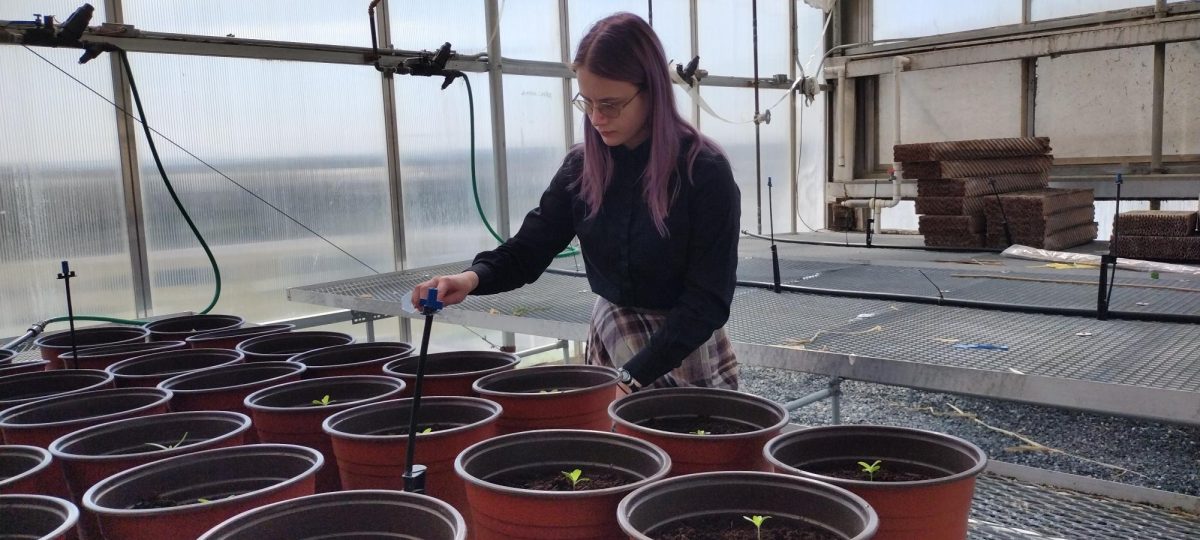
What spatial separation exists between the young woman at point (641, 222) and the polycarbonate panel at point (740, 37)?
4224mm

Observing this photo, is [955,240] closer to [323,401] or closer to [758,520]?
[323,401]

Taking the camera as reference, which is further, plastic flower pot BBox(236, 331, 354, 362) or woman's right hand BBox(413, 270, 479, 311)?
plastic flower pot BBox(236, 331, 354, 362)

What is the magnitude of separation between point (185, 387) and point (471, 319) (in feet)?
4.49

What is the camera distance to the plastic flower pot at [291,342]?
1766 mm

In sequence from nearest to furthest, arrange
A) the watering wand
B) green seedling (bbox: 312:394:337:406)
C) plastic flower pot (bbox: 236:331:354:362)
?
the watering wand → green seedling (bbox: 312:394:337:406) → plastic flower pot (bbox: 236:331:354:362)

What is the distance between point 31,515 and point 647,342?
2.86 ft

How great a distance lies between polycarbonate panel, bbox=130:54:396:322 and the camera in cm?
319

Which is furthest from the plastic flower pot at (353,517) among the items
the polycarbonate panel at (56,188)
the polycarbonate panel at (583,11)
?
the polycarbonate panel at (583,11)

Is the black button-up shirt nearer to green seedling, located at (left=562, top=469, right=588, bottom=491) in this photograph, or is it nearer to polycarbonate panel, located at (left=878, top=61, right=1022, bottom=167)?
green seedling, located at (left=562, top=469, right=588, bottom=491)

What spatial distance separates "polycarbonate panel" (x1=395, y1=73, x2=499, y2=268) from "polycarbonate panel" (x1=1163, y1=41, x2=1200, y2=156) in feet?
13.8

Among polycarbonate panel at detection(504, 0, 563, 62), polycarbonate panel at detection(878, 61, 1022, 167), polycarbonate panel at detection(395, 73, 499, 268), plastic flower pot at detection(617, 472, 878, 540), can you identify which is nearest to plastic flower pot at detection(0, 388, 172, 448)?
plastic flower pot at detection(617, 472, 878, 540)

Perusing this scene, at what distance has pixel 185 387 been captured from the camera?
1.40 meters

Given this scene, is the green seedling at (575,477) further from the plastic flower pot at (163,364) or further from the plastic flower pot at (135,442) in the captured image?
the plastic flower pot at (163,364)

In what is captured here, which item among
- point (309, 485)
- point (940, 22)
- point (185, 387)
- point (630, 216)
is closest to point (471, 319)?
point (185, 387)
